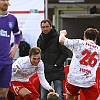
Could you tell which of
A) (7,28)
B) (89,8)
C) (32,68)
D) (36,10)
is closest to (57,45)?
(32,68)

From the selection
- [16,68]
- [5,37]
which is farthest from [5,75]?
[16,68]

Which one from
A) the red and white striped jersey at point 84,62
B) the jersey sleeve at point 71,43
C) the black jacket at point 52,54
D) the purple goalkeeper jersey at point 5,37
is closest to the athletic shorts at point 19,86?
the black jacket at point 52,54

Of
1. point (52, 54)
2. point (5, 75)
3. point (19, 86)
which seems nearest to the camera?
point (5, 75)

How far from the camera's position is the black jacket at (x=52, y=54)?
28.1ft

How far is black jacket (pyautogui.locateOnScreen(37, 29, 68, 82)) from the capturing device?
8555 millimetres

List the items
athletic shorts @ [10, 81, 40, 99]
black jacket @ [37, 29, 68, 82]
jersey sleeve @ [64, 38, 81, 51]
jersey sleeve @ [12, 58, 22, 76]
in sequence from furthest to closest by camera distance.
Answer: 1. black jacket @ [37, 29, 68, 82]
2. athletic shorts @ [10, 81, 40, 99]
3. jersey sleeve @ [12, 58, 22, 76]
4. jersey sleeve @ [64, 38, 81, 51]

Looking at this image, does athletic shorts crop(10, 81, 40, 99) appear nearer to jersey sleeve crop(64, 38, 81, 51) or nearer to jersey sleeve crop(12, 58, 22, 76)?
jersey sleeve crop(12, 58, 22, 76)

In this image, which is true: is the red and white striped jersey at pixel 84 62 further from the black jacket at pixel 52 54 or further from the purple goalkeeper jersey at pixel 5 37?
the purple goalkeeper jersey at pixel 5 37

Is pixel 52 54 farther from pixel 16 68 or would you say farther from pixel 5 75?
pixel 5 75

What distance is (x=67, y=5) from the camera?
13609mm

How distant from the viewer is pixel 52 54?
28.1 ft

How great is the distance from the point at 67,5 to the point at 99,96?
5.36 m

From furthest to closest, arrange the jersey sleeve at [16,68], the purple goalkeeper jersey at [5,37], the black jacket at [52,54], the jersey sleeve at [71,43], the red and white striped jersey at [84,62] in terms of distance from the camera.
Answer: the black jacket at [52,54] → the jersey sleeve at [16,68] → the red and white striped jersey at [84,62] → the jersey sleeve at [71,43] → the purple goalkeeper jersey at [5,37]

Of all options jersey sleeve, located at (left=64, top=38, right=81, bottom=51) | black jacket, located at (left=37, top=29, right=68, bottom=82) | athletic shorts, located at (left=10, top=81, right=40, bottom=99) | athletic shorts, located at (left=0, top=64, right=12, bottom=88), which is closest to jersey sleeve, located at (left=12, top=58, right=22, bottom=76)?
athletic shorts, located at (left=10, top=81, right=40, bottom=99)
